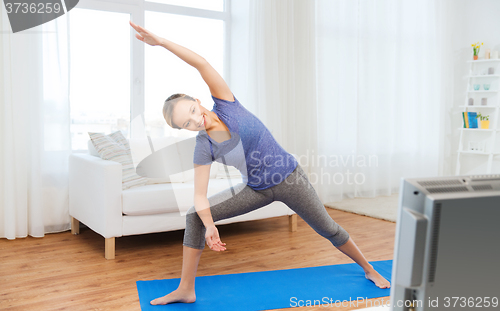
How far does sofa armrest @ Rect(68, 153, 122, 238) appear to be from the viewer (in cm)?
270

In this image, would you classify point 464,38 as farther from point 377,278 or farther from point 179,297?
point 179,297

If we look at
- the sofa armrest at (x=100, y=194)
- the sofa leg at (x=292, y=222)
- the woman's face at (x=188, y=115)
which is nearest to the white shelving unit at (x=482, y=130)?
the sofa leg at (x=292, y=222)

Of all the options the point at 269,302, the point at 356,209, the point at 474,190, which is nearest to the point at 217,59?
the point at 356,209

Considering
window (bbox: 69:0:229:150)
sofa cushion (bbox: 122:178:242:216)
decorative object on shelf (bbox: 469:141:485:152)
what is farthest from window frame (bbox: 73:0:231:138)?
decorative object on shelf (bbox: 469:141:485:152)

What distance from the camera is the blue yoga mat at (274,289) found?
207 cm

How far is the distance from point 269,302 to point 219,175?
5.30 ft

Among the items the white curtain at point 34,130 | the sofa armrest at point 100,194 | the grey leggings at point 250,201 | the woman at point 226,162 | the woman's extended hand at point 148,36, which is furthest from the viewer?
the white curtain at point 34,130

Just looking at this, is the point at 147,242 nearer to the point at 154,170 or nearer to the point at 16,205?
the point at 154,170

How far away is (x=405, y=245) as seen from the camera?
0.69 m

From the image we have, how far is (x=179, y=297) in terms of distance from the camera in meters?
2.07

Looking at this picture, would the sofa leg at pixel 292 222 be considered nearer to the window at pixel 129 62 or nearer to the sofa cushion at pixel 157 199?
the sofa cushion at pixel 157 199

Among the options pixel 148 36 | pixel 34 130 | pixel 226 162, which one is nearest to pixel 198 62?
pixel 148 36

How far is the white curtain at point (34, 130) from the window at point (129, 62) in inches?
9.3

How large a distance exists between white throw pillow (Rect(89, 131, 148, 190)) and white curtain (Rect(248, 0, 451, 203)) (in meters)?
1.53
